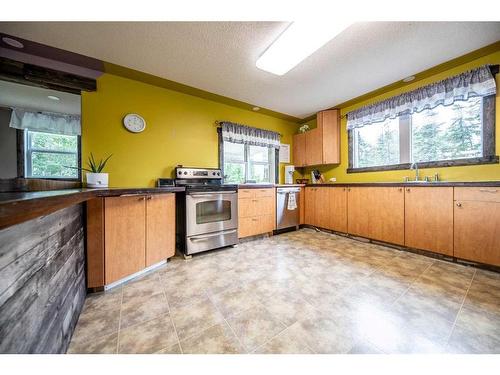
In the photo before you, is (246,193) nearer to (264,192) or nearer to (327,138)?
(264,192)

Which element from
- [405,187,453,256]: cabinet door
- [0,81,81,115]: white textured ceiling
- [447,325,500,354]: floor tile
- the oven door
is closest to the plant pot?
[0,81,81,115]: white textured ceiling

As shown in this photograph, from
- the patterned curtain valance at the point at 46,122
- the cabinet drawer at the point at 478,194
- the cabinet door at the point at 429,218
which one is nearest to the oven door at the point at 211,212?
the patterned curtain valance at the point at 46,122

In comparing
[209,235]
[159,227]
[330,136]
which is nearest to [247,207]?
[209,235]

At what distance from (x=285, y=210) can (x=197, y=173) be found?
161 cm

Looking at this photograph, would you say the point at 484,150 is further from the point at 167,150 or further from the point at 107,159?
the point at 107,159

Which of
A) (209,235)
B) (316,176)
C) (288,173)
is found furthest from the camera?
(288,173)

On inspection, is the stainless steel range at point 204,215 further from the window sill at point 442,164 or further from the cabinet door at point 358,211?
the window sill at point 442,164

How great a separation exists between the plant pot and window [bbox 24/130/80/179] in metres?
0.23

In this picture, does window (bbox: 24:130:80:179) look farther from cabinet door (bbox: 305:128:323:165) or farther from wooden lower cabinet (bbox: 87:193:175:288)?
cabinet door (bbox: 305:128:323:165)

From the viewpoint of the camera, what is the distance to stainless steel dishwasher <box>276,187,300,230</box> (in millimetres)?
3138

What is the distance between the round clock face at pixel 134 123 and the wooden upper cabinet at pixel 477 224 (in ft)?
12.4

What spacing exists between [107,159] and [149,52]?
1311 mm

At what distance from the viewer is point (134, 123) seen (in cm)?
241
